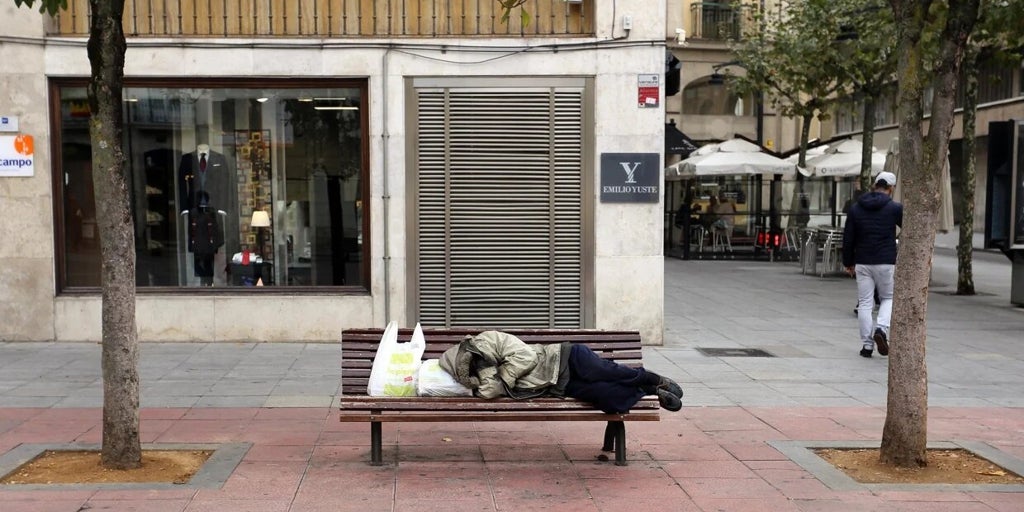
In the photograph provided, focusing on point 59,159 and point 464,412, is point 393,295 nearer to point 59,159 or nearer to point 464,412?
point 59,159

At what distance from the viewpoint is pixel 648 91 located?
11375mm

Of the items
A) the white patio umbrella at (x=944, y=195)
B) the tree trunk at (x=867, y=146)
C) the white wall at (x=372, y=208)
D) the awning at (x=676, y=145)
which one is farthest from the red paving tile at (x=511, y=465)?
the awning at (x=676, y=145)

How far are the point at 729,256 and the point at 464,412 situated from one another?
2138 centimetres

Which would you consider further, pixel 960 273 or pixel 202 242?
pixel 960 273

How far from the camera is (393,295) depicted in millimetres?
11445

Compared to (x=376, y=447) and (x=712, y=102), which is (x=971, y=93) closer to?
(x=376, y=447)

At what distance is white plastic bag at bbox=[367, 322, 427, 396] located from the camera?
636cm

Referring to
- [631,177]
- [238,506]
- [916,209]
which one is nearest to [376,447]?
[238,506]

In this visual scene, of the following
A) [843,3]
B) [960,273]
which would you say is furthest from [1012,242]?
[843,3]

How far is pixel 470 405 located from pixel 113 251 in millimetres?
2383

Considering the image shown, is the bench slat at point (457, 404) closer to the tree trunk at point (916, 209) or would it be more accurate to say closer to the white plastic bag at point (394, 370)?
the white plastic bag at point (394, 370)

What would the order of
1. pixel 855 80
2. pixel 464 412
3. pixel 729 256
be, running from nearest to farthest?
1. pixel 464 412
2. pixel 855 80
3. pixel 729 256

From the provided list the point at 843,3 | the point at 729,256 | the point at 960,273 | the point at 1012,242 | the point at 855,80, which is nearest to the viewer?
the point at 1012,242

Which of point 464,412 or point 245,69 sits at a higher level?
point 245,69
